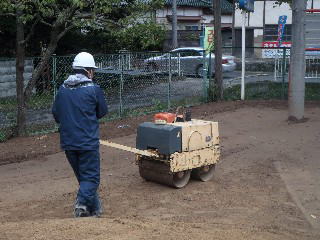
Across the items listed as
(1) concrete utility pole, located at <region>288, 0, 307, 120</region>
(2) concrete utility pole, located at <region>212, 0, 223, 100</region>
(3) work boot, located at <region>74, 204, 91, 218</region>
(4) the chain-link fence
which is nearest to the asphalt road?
(4) the chain-link fence

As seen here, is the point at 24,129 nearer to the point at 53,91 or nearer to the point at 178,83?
the point at 53,91

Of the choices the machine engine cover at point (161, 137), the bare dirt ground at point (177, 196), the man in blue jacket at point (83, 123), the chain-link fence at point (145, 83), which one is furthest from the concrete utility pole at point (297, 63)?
the man in blue jacket at point (83, 123)

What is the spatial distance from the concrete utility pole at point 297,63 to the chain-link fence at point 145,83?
11.5ft

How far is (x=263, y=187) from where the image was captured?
782 cm

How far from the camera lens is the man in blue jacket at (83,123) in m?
6.00

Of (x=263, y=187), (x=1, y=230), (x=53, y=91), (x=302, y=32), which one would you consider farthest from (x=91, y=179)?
(x=302, y=32)

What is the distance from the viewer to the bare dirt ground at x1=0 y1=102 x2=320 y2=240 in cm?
508

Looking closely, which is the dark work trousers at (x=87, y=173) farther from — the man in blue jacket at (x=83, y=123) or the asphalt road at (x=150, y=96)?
the asphalt road at (x=150, y=96)

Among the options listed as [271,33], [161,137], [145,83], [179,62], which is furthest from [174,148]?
[271,33]

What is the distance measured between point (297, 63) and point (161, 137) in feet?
22.8

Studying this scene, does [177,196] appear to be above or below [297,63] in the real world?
below

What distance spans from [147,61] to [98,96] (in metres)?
8.97

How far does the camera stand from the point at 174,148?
7266 mm

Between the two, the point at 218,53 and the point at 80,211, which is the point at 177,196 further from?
the point at 218,53
